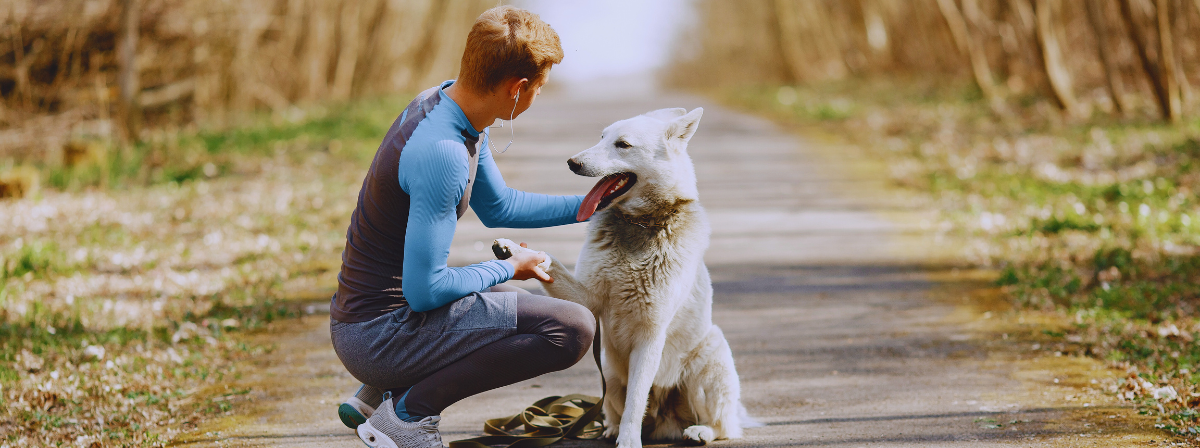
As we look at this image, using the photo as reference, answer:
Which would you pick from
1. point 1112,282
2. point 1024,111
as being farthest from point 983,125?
point 1112,282

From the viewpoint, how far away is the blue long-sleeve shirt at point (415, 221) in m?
3.03

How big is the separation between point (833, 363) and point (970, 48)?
14840mm

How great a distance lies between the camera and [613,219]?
3793 mm

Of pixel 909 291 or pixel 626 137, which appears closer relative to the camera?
pixel 626 137

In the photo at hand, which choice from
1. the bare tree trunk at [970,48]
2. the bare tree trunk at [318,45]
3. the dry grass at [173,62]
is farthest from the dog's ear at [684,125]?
the bare tree trunk at [318,45]

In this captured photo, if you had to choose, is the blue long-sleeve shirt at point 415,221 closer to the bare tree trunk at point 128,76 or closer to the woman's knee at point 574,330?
the woman's knee at point 574,330

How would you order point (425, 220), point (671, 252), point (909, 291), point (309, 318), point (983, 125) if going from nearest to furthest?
point (425, 220), point (671, 252), point (309, 318), point (909, 291), point (983, 125)

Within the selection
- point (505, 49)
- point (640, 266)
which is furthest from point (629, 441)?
point (505, 49)

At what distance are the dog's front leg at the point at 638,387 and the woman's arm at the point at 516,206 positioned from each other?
0.60m

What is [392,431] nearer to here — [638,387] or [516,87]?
[638,387]

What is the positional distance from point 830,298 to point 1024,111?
1119 centimetres

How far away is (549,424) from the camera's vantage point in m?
4.09

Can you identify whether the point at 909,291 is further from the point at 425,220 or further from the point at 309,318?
the point at 425,220

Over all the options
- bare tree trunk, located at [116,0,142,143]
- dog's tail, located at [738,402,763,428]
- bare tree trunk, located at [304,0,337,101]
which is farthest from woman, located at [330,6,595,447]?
bare tree trunk, located at [304,0,337,101]
